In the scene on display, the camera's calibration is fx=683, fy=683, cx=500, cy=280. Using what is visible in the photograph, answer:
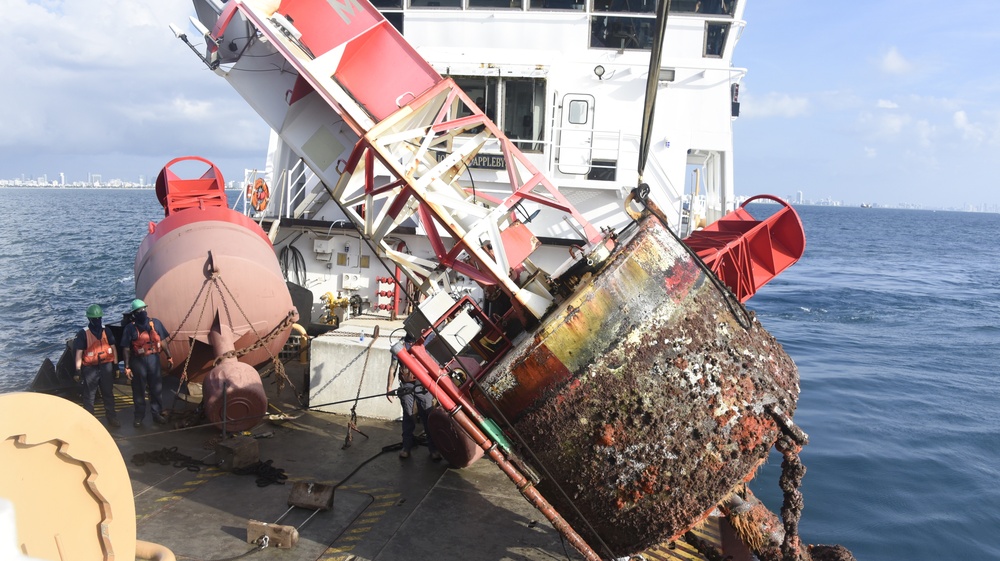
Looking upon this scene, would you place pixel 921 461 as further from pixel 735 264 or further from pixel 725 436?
pixel 725 436

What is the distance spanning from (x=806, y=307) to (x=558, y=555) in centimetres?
2411

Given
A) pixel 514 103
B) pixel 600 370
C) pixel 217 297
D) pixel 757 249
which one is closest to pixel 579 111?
pixel 514 103

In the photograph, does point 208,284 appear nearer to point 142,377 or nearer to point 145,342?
point 145,342

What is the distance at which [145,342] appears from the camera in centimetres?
914

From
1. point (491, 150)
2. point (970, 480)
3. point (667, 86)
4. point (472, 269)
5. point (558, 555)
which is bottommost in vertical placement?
point (970, 480)

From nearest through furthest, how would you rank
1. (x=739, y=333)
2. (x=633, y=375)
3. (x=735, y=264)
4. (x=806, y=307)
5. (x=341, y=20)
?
(x=633, y=375) < (x=739, y=333) < (x=341, y=20) < (x=735, y=264) < (x=806, y=307)

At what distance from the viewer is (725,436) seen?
5.45 meters

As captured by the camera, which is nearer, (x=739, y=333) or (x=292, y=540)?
(x=739, y=333)

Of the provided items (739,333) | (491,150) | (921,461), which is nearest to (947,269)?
(921,461)

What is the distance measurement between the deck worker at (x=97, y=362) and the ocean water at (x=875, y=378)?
7134 mm

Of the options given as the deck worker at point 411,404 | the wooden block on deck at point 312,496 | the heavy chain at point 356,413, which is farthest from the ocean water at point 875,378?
the wooden block on deck at point 312,496

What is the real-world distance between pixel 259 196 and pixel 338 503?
778 centimetres

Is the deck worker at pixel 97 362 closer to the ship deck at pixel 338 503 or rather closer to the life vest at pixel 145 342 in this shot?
the life vest at pixel 145 342

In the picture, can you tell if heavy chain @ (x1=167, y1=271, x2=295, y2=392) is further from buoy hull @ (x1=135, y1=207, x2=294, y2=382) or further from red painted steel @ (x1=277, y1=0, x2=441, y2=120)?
red painted steel @ (x1=277, y1=0, x2=441, y2=120)
